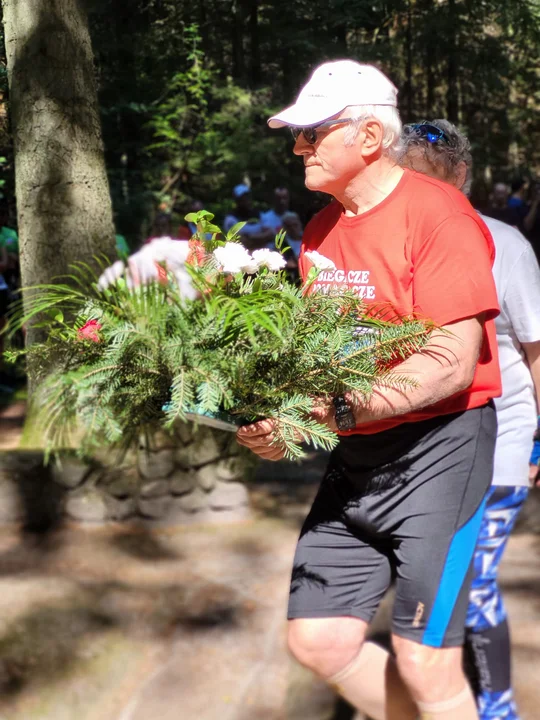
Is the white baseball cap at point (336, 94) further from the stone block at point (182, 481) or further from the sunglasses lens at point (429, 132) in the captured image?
the stone block at point (182, 481)

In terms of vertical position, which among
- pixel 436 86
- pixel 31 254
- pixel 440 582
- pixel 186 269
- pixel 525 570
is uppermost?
pixel 436 86

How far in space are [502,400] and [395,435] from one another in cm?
59

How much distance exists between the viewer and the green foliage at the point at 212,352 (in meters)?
1.70

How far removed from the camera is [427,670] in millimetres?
2223

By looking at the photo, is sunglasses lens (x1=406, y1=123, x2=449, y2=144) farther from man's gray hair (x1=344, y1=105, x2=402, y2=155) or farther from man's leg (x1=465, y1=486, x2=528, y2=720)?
man's leg (x1=465, y1=486, x2=528, y2=720)

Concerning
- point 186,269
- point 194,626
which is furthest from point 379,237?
point 194,626

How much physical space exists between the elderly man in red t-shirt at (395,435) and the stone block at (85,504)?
275cm

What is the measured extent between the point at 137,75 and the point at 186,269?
323 centimetres

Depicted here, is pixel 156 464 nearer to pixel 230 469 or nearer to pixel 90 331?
pixel 230 469

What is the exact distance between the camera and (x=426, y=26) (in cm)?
484

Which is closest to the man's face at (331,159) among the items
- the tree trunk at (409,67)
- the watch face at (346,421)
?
the watch face at (346,421)

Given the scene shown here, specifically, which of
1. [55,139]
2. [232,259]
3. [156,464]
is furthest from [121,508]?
[232,259]

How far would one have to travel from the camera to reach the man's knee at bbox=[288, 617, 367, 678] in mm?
2326

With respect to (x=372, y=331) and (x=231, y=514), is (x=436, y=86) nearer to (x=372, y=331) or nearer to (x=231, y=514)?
(x=231, y=514)
